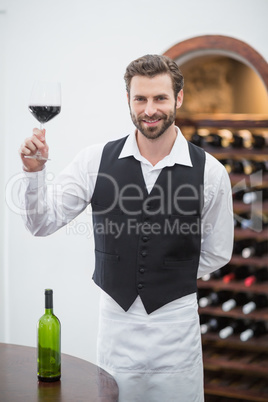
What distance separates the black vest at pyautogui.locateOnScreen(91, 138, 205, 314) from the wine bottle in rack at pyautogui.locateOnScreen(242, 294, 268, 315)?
56.6 inches

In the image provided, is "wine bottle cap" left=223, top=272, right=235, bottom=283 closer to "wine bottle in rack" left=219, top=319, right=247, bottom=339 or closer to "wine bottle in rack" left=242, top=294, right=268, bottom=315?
"wine bottle in rack" left=242, top=294, right=268, bottom=315

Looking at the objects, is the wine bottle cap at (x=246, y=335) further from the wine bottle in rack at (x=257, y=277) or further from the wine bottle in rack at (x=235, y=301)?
the wine bottle in rack at (x=257, y=277)

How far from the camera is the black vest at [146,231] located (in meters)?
2.62

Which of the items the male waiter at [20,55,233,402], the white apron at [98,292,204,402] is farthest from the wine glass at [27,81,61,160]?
the white apron at [98,292,204,402]

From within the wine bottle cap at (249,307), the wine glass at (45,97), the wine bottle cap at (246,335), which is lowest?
the wine bottle cap at (246,335)

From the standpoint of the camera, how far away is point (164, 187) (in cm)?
269

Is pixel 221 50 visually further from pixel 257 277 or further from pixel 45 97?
pixel 45 97

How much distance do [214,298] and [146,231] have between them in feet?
5.85

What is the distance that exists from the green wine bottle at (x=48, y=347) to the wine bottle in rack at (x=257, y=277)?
209 centimetres

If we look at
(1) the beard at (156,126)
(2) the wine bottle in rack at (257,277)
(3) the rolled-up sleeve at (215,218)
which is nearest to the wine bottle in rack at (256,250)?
(2) the wine bottle in rack at (257,277)

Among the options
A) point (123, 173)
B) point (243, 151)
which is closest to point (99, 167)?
point (123, 173)

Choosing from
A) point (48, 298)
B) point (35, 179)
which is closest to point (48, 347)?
point (48, 298)

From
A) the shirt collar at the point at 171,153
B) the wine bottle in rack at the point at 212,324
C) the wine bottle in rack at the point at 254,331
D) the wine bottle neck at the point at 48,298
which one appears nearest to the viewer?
the wine bottle neck at the point at 48,298

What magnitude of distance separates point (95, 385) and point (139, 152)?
1.06 m
